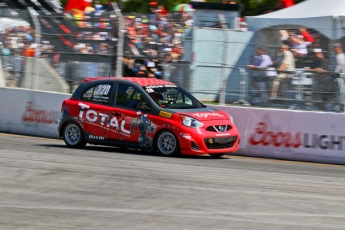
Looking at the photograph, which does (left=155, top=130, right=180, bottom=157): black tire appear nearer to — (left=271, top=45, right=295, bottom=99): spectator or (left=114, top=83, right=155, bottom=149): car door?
(left=114, top=83, right=155, bottom=149): car door

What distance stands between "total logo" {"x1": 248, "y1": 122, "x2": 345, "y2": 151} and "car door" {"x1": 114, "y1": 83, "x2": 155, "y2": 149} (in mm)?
2479

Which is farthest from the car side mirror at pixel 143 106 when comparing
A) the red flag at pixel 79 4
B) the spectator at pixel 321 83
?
the red flag at pixel 79 4

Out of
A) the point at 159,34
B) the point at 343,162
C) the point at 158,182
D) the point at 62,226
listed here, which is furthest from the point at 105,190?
the point at 159,34

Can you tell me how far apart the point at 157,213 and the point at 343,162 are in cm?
653

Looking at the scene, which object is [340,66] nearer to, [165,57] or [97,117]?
[165,57]

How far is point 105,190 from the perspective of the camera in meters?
8.37

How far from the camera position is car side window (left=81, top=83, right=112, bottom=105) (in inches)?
519

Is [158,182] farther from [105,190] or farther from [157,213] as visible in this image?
[157,213]

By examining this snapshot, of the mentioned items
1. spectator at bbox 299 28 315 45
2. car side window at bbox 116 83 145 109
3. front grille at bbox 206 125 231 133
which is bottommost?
front grille at bbox 206 125 231 133

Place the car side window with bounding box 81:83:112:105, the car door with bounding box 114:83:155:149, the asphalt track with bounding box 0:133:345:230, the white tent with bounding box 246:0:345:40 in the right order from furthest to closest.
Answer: the white tent with bounding box 246:0:345:40 → the car side window with bounding box 81:83:112:105 → the car door with bounding box 114:83:155:149 → the asphalt track with bounding box 0:133:345:230

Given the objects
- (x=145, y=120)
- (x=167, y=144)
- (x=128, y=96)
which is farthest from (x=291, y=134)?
(x=128, y=96)

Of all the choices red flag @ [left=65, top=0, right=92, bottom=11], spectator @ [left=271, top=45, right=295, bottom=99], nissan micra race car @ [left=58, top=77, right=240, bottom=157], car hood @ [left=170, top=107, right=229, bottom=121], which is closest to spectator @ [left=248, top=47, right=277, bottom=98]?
spectator @ [left=271, top=45, right=295, bottom=99]

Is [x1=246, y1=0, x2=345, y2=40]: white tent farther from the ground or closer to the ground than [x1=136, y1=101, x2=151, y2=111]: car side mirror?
farther from the ground

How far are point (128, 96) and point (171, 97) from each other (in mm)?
849
